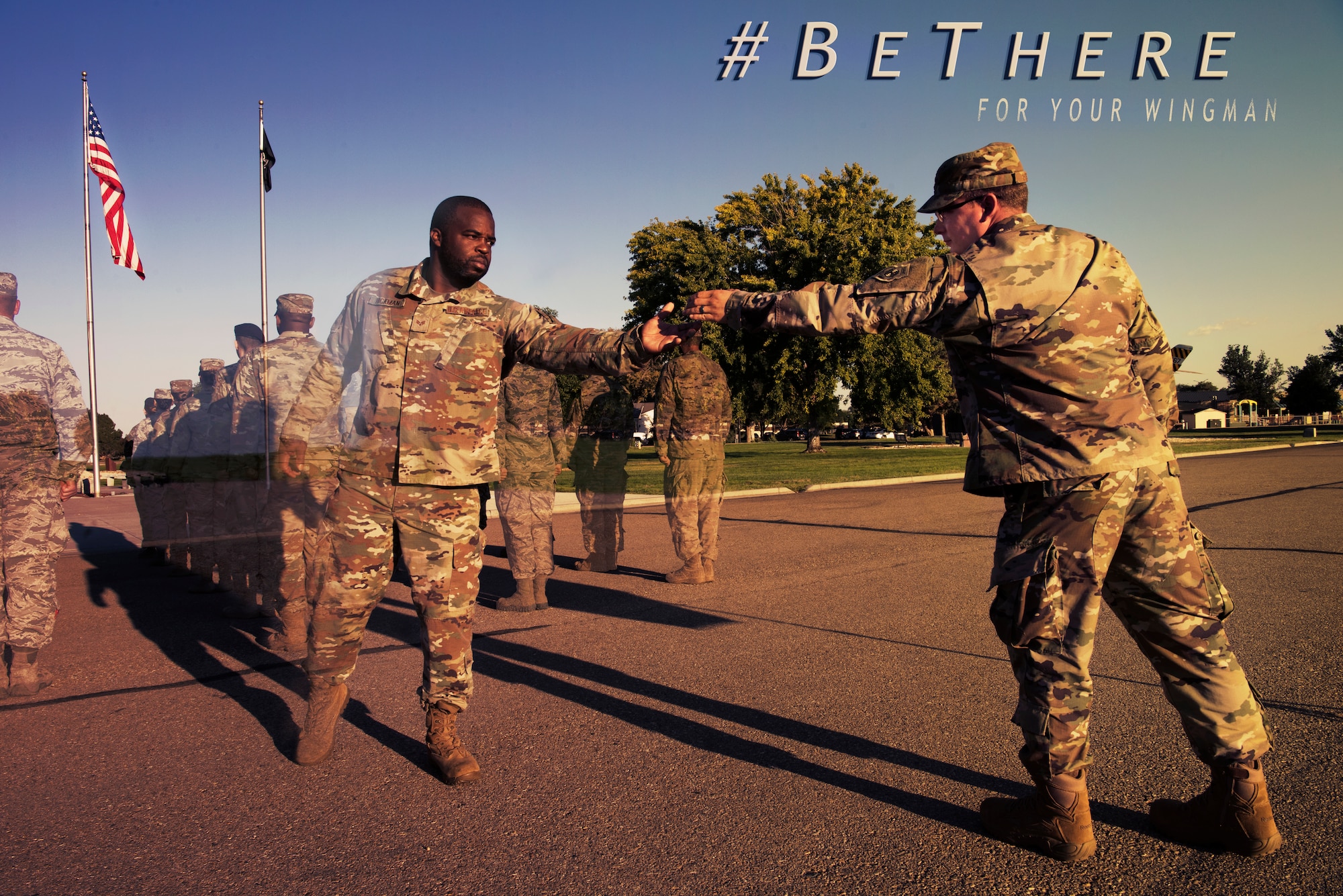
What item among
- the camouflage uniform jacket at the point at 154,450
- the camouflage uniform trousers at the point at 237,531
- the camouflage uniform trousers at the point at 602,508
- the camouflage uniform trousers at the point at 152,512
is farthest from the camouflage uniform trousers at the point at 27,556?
the camouflage uniform trousers at the point at 152,512

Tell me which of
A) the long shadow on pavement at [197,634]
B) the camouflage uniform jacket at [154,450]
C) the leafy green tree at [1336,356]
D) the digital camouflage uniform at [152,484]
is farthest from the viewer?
the leafy green tree at [1336,356]

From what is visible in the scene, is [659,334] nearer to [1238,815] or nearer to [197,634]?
[1238,815]

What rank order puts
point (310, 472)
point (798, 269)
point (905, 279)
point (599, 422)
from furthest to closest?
1. point (798, 269)
2. point (599, 422)
3. point (310, 472)
4. point (905, 279)

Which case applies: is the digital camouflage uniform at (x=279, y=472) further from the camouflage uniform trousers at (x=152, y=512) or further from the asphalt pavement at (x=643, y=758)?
the camouflage uniform trousers at (x=152, y=512)

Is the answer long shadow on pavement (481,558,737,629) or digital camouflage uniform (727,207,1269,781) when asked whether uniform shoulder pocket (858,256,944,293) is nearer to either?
digital camouflage uniform (727,207,1269,781)

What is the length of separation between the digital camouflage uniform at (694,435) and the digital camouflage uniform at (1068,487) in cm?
487

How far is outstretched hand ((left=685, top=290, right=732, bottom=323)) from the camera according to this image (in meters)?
3.01

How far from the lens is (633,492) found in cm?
1641

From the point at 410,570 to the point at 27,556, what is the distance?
9.11 ft

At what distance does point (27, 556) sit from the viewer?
15.2 ft

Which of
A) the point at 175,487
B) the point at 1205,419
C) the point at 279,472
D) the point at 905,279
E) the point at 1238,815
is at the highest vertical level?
the point at 905,279

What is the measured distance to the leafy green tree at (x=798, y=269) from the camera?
33.3 metres

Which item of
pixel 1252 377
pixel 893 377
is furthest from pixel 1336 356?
pixel 893 377

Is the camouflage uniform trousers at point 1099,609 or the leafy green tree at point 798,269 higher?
the leafy green tree at point 798,269
